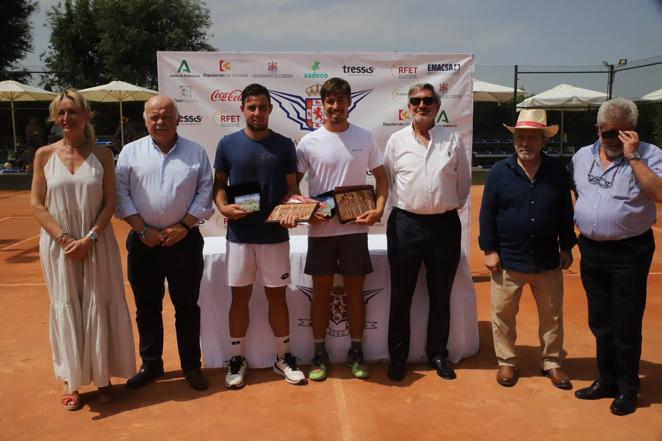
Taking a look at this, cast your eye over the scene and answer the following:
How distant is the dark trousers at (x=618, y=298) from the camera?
12.1ft

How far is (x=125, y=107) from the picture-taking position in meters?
26.3

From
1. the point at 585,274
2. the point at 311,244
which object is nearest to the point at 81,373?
the point at 311,244

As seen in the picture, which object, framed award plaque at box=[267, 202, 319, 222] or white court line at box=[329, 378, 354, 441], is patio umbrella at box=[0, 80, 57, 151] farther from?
white court line at box=[329, 378, 354, 441]

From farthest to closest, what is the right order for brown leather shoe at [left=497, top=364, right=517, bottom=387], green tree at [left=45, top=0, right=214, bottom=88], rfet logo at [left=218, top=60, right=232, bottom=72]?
green tree at [left=45, top=0, right=214, bottom=88] → rfet logo at [left=218, top=60, right=232, bottom=72] → brown leather shoe at [left=497, top=364, right=517, bottom=387]

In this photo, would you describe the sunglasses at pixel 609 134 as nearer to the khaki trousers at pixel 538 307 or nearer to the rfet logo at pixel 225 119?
the khaki trousers at pixel 538 307

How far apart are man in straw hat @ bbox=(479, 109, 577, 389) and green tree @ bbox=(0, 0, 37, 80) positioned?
81.9 ft

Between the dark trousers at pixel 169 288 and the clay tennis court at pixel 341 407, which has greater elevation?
the dark trousers at pixel 169 288

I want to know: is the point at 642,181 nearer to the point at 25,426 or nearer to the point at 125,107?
the point at 25,426

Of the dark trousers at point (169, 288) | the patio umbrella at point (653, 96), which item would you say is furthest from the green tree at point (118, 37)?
the dark trousers at point (169, 288)

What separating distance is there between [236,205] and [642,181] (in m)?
2.59

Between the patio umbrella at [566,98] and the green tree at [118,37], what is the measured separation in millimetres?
19919

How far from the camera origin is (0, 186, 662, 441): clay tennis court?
351cm

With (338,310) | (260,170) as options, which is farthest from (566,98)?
(260,170)

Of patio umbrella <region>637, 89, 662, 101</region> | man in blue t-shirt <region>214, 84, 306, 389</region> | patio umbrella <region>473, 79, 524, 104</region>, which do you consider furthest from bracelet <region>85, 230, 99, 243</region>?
patio umbrella <region>637, 89, 662, 101</region>
